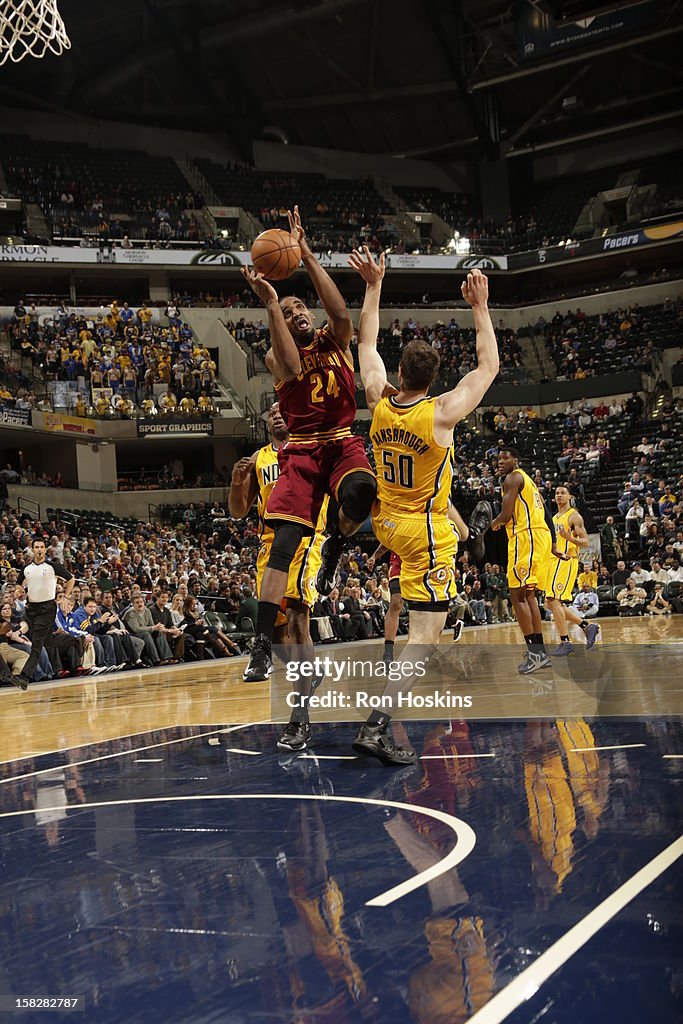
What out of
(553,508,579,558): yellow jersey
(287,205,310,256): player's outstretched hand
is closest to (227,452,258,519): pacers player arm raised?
(287,205,310,256): player's outstretched hand

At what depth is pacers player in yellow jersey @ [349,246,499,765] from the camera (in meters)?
5.34

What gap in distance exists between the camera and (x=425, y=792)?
14.8 ft

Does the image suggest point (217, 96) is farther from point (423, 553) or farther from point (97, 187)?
point (423, 553)

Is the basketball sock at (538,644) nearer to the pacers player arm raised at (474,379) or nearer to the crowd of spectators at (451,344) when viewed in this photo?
the pacers player arm raised at (474,379)

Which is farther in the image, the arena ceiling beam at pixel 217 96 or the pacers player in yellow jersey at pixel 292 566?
the arena ceiling beam at pixel 217 96

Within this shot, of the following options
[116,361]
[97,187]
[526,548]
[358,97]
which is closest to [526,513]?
[526,548]

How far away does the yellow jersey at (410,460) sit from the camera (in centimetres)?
547

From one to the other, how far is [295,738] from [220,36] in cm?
3611

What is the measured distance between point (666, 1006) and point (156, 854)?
205 centimetres

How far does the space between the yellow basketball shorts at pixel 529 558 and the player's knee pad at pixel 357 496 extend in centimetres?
436

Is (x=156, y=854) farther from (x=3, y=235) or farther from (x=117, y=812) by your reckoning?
(x=3, y=235)

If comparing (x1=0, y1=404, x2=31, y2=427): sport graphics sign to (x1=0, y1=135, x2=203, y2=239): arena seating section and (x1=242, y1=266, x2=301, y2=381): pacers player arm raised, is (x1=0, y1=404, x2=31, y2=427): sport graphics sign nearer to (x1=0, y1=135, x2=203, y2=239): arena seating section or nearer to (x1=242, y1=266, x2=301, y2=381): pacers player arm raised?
(x1=0, y1=135, x2=203, y2=239): arena seating section

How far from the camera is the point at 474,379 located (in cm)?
532

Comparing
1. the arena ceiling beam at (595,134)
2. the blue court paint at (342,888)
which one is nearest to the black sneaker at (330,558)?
the blue court paint at (342,888)
